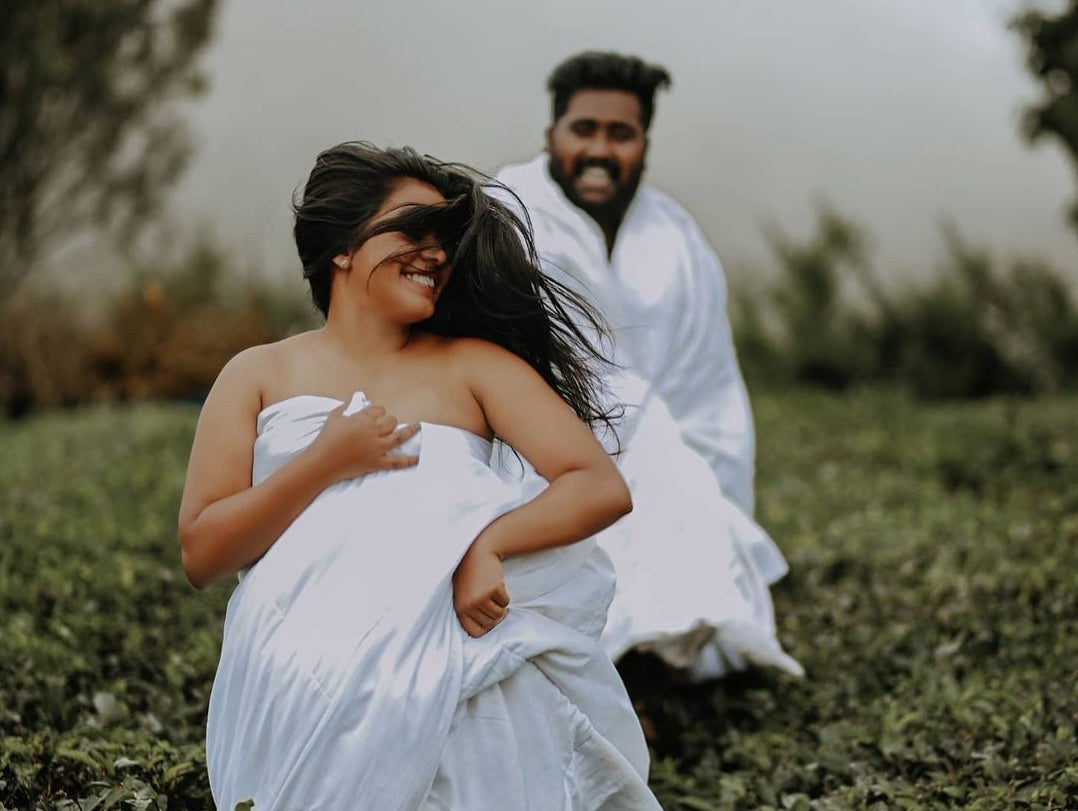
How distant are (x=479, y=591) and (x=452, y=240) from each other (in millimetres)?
681

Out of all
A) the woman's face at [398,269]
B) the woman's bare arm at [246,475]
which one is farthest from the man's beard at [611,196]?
the woman's bare arm at [246,475]

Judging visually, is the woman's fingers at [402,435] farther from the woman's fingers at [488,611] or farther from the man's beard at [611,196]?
the man's beard at [611,196]

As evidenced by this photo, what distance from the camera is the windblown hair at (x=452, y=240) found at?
2.66 metres

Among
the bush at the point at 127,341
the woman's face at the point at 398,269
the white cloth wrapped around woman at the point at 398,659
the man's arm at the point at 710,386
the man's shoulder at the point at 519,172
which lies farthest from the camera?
the bush at the point at 127,341

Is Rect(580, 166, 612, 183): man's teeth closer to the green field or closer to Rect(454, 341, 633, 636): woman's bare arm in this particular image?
the green field

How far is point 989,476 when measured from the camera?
330 inches

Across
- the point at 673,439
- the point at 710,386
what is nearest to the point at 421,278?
the point at 673,439

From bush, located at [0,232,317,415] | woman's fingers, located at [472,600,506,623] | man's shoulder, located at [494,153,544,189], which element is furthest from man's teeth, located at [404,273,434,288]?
bush, located at [0,232,317,415]

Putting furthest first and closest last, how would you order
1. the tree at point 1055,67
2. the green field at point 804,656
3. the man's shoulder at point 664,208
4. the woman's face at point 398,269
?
the tree at point 1055,67, the man's shoulder at point 664,208, the green field at point 804,656, the woman's face at point 398,269

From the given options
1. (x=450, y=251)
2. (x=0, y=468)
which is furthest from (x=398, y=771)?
(x=0, y=468)

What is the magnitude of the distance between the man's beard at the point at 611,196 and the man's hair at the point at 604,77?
181 millimetres

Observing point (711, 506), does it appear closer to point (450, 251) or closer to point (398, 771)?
point (450, 251)

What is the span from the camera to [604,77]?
4.53m

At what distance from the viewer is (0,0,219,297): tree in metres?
13.4
